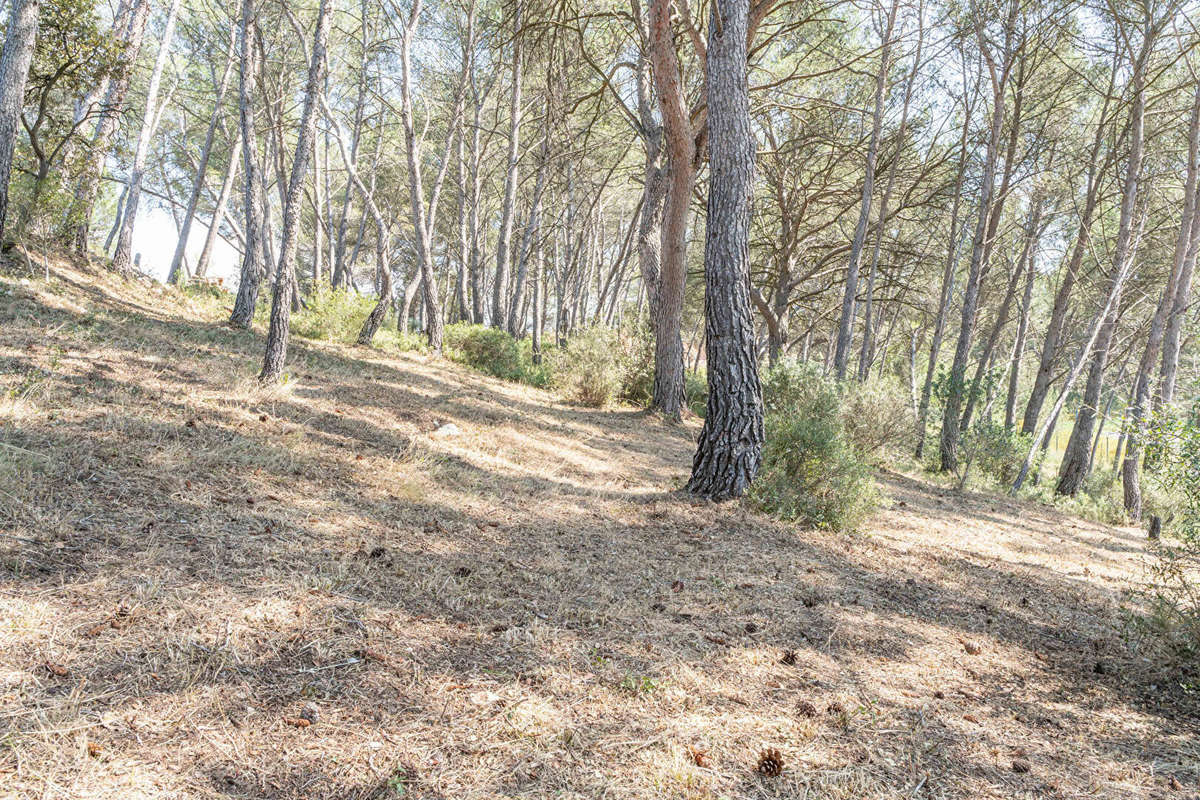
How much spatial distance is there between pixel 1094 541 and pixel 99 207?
86.3ft

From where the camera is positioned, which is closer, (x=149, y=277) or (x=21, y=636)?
(x=21, y=636)

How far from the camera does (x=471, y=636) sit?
2.57 meters

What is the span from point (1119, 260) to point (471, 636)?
1203 centimetres

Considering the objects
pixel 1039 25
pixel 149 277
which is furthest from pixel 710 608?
pixel 149 277

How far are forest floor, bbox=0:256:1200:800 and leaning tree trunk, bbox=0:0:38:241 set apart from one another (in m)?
1.78

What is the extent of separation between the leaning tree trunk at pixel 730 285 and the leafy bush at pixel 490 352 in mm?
7872

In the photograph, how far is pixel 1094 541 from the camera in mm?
7164

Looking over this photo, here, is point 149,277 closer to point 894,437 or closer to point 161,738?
point 161,738

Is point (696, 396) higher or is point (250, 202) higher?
point (250, 202)

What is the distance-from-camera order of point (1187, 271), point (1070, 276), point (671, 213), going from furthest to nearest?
point (1070, 276), point (671, 213), point (1187, 271)

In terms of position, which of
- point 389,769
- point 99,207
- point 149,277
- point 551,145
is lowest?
point 389,769

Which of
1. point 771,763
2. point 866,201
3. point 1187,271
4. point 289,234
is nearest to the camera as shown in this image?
point 771,763

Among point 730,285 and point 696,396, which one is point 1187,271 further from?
point 730,285

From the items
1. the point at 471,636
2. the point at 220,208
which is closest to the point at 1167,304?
the point at 471,636
